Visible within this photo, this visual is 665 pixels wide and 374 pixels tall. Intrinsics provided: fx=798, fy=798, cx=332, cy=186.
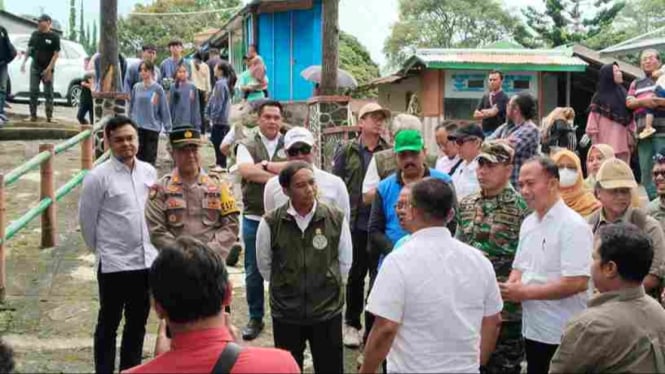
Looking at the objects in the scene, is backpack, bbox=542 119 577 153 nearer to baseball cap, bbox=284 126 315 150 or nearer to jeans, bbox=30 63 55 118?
baseball cap, bbox=284 126 315 150

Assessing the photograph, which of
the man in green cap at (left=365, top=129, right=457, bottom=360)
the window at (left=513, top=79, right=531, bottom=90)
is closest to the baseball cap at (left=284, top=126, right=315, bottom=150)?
the man in green cap at (left=365, top=129, right=457, bottom=360)

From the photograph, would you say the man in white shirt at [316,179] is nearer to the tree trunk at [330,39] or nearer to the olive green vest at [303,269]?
the olive green vest at [303,269]

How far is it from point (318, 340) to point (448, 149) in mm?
2029

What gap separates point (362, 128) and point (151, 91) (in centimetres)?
584

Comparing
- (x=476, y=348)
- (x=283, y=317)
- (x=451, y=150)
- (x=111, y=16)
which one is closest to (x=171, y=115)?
(x=111, y=16)

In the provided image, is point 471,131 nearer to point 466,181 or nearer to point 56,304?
point 466,181

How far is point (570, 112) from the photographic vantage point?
884 centimetres

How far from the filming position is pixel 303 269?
15.0 feet

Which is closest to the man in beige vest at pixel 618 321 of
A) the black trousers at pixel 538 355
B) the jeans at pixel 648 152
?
the black trousers at pixel 538 355

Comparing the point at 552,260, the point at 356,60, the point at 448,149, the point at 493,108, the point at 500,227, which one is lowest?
the point at 552,260

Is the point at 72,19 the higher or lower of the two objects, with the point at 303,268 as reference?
higher

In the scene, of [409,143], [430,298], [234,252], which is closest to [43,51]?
[234,252]

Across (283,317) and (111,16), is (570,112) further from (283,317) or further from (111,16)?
(111,16)

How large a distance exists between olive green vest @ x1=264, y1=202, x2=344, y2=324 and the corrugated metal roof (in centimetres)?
1507
